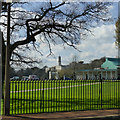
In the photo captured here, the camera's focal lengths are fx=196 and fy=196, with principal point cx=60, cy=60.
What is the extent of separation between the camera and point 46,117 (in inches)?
331

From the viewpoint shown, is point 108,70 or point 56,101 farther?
point 108,70

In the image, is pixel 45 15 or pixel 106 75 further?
pixel 106 75

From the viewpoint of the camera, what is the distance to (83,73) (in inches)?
1812

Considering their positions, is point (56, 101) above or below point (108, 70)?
below

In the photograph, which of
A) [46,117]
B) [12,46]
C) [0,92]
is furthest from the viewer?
[12,46]

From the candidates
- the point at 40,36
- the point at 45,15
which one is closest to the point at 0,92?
the point at 40,36

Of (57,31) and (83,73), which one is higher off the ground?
(57,31)

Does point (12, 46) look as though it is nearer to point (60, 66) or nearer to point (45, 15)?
point (45, 15)

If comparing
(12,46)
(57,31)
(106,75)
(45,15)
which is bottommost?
(106,75)

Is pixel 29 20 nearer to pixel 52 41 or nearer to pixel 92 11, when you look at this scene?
pixel 52 41

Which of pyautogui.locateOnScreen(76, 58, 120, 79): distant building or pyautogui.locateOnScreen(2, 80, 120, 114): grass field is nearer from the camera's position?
pyautogui.locateOnScreen(2, 80, 120, 114): grass field

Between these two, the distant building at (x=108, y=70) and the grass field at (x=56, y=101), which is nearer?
the grass field at (x=56, y=101)

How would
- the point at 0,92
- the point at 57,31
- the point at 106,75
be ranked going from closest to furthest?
1. the point at 0,92
2. the point at 57,31
3. the point at 106,75

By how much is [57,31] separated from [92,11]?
9.42 feet
